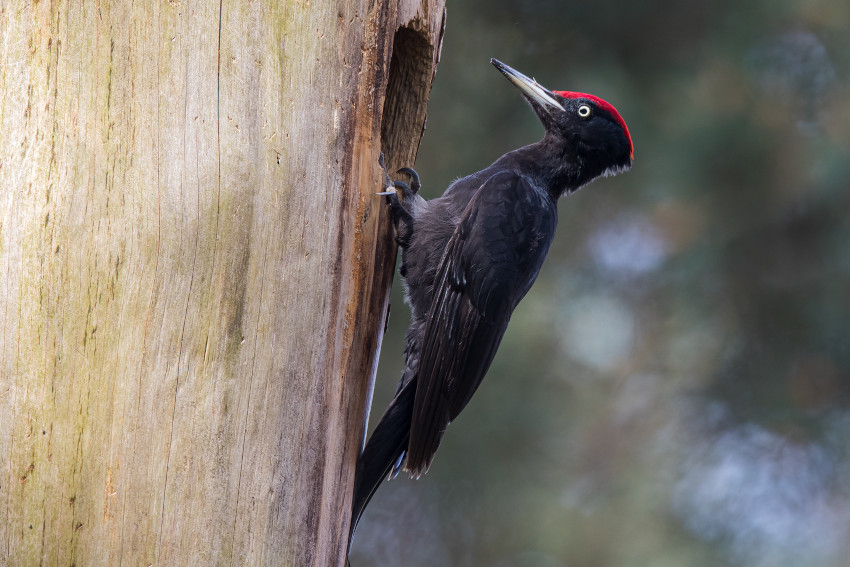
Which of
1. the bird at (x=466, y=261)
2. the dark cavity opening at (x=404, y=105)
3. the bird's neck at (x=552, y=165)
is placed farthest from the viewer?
the bird's neck at (x=552, y=165)

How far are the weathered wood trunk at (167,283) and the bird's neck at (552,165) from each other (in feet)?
4.63

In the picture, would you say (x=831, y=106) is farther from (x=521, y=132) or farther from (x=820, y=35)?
(x=521, y=132)

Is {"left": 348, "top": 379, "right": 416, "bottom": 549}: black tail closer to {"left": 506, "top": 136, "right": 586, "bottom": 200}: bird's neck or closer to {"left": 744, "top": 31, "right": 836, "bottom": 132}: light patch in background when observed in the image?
{"left": 506, "top": 136, "right": 586, "bottom": 200}: bird's neck

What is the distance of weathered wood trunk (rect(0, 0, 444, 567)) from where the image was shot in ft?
6.14

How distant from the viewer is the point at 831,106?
5.86m

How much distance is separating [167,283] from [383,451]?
37.5 inches

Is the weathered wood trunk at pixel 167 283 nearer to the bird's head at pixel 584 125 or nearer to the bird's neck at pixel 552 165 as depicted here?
the bird's neck at pixel 552 165

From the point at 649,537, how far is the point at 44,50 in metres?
4.86

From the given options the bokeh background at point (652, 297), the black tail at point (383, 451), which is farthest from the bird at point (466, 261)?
the bokeh background at point (652, 297)

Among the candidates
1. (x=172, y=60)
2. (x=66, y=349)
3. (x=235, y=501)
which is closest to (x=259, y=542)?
(x=235, y=501)

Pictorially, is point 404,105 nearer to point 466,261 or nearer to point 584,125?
point 466,261

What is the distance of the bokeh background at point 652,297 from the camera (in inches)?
229

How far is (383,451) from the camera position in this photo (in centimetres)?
265

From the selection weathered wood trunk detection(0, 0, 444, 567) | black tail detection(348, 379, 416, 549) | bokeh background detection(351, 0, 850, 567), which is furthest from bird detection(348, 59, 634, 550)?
bokeh background detection(351, 0, 850, 567)
